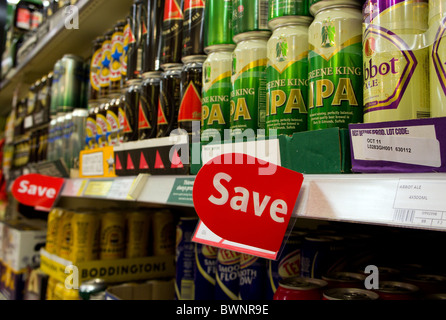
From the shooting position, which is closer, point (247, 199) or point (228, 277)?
point (247, 199)

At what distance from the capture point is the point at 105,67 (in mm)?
1671

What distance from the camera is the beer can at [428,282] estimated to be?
701 millimetres

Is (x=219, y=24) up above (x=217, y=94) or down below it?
above

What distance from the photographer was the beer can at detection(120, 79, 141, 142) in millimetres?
1312

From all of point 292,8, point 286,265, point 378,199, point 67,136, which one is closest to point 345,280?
point 286,265

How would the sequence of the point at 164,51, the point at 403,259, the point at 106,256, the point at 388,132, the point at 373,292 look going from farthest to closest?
the point at 106,256, the point at 164,51, the point at 403,259, the point at 373,292, the point at 388,132

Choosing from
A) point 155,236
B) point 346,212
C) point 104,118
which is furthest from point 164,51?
point 346,212

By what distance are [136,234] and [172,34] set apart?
2.49 ft

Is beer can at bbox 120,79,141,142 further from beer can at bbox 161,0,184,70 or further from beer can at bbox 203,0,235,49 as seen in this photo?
beer can at bbox 203,0,235,49

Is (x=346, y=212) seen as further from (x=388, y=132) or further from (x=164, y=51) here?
(x=164, y=51)

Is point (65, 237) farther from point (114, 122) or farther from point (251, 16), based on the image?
point (251, 16)

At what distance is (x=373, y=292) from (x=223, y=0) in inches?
28.7

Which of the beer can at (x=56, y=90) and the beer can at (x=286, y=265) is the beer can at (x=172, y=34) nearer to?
the beer can at (x=286, y=265)

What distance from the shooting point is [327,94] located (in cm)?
68
